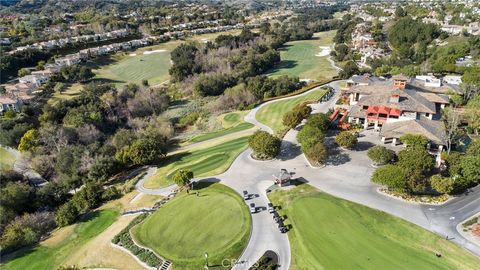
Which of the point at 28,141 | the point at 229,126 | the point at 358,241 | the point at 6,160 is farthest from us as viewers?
the point at 229,126

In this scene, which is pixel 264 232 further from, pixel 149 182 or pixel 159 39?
pixel 159 39

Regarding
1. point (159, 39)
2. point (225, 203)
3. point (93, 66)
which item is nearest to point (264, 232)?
point (225, 203)

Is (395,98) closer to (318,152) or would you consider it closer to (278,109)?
(318,152)

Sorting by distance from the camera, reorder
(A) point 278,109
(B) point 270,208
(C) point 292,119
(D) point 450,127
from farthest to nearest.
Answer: (A) point 278,109, (C) point 292,119, (D) point 450,127, (B) point 270,208

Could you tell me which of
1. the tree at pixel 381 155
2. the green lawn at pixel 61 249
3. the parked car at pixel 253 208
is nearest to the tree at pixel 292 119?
the tree at pixel 381 155

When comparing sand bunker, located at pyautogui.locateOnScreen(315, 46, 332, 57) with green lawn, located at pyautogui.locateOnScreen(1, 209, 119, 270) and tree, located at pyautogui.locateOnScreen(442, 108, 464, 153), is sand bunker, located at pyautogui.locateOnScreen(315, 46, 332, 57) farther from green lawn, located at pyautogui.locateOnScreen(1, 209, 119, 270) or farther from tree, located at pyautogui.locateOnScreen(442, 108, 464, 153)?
green lawn, located at pyautogui.locateOnScreen(1, 209, 119, 270)

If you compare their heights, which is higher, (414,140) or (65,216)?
(414,140)

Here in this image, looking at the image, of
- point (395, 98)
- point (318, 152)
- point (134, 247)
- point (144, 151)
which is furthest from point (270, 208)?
point (395, 98)

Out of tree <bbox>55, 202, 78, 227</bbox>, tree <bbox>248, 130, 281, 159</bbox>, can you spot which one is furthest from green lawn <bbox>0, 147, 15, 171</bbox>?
tree <bbox>248, 130, 281, 159</bbox>
